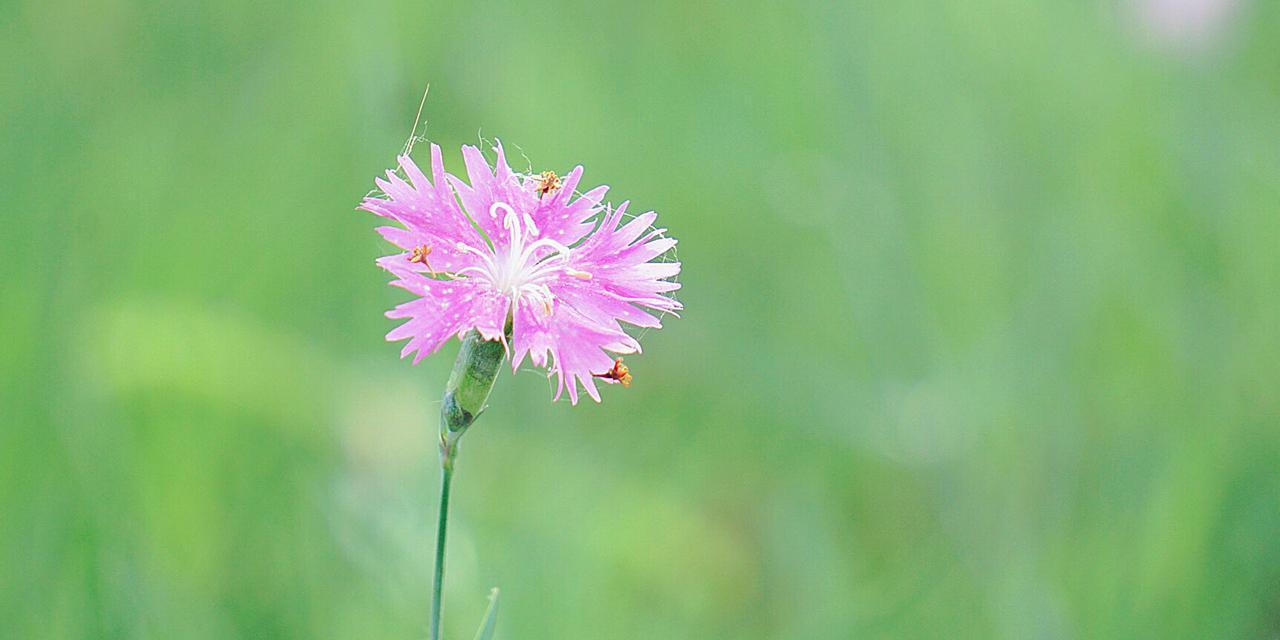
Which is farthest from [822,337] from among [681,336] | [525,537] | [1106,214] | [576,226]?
[576,226]

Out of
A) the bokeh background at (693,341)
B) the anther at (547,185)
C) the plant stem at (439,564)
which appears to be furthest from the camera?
the bokeh background at (693,341)

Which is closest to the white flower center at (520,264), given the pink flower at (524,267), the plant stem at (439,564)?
the pink flower at (524,267)

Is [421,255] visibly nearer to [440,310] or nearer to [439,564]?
[440,310]

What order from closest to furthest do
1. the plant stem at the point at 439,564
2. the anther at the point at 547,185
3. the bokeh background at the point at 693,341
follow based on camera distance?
the plant stem at the point at 439,564 → the anther at the point at 547,185 → the bokeh background at the point at 693,341

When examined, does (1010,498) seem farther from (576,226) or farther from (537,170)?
(576,226)

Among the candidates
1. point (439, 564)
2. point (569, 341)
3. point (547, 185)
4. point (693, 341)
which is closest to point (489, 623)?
point (439, 564)

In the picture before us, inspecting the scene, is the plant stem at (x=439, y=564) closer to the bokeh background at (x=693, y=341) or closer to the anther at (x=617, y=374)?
the anther at (x=617, y=374)

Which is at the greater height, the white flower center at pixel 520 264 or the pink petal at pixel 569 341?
the white flower center at pixel 520 264
